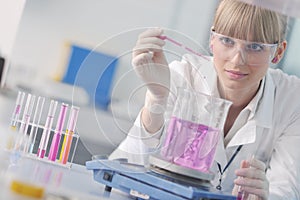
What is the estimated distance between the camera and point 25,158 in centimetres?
150

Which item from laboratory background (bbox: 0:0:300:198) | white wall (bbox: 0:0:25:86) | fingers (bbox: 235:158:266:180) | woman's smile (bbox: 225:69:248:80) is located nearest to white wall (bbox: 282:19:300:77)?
laboratory background (bbox: 0:0:300:198)

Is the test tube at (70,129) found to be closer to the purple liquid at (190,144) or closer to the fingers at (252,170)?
the purple liquid at (190,144)

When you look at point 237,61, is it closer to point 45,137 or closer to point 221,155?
point 221,155

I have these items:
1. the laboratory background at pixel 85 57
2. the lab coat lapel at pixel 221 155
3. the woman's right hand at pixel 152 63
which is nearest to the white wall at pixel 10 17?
the laboratory background at pixel 85 57

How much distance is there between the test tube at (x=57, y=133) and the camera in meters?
1.53

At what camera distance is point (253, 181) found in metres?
1.55

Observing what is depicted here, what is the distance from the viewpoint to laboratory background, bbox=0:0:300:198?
150 centimetres

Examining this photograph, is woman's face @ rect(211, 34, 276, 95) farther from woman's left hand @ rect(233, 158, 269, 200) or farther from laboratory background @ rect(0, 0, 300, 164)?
woman's left hand @ rect(233, 158, 269, 200)

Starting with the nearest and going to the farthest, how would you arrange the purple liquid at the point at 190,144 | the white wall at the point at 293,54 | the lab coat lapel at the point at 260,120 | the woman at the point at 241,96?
the purple liquid at the point at 190,144, the woman at the point at 241,96, the lab coat lapel at the point at 260,120, the white wall at the point at 293,54

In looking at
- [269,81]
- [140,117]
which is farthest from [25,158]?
[269,81]

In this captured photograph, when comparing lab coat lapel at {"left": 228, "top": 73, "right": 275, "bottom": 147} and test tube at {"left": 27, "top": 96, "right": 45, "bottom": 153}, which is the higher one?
lab coat lapel at {"left": 228, "top": 73, "right": 275, "bottom": 147}

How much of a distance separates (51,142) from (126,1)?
2.14 ft

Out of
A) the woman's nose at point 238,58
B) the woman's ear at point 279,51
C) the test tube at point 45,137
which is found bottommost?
the test tube at point 45,137

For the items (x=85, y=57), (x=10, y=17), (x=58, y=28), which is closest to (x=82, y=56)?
(x=85, y=57)
